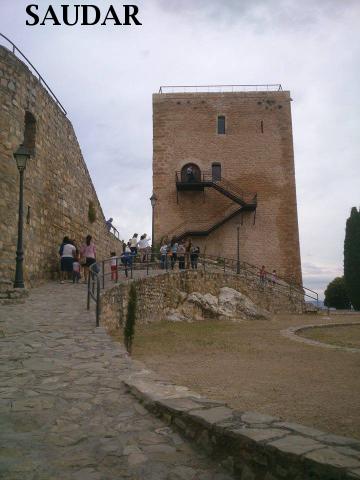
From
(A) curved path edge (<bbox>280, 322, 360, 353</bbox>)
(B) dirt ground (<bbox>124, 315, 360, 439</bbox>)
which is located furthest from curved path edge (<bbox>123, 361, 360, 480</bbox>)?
(A) curved path edge (<bbox>280, 322, 360, 353</bbox>)

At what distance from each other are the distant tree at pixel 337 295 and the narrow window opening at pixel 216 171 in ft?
37.0

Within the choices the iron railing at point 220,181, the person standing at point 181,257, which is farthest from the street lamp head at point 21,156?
the iron railing at point 220,181

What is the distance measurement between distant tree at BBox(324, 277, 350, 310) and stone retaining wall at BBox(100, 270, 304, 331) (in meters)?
7.27

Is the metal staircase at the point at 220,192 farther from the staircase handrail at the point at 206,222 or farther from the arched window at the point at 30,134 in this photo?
the arched window at the point at 30,134

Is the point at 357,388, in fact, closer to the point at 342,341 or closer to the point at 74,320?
the point at 74,320

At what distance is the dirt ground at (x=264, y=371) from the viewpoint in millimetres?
5105

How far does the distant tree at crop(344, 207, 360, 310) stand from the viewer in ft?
86.4

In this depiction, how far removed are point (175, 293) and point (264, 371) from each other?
926 cm

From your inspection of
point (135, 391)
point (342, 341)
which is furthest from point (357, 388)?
point (342, 341)

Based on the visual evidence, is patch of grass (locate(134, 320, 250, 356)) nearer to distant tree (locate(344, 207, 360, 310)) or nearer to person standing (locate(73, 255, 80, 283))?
person standing (locate(73, 255, 80, 283))

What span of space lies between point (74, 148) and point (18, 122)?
15.9 feet

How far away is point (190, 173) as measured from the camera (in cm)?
2841

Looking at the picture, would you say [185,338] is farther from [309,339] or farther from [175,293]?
[175,293]

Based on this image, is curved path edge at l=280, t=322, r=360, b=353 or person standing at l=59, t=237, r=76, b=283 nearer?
curved path edge at l=280, t=322, r=360, b=353
